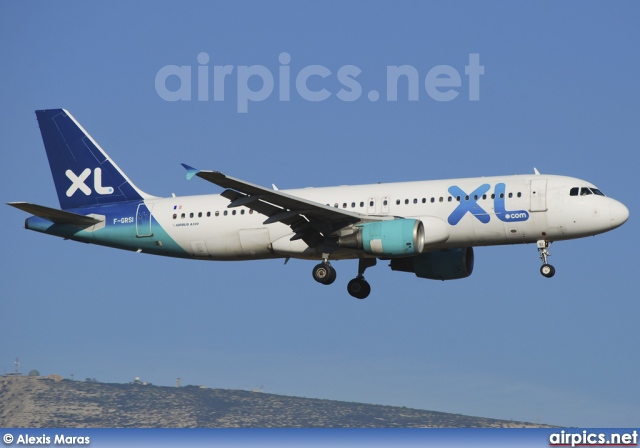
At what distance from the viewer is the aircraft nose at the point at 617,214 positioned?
169ft

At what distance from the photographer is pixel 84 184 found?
60.4 m

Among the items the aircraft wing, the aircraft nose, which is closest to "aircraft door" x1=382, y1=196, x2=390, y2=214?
the aircraft wing

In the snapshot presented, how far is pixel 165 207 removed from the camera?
57.4 meters

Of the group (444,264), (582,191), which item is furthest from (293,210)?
Answer: (582,191)

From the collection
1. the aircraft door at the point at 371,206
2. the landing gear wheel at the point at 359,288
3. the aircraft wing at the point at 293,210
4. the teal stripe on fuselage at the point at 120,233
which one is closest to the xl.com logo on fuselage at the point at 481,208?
the aircraft door at the point at 371,206

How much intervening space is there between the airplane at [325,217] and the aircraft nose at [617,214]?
4cm

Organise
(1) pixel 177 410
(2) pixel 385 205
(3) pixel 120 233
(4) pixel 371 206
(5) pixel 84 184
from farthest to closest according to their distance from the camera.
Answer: (1) pixel 177 410 < (5) pixel 84 184 < (3) pixel 120 233 < (4) pixel 371 206 < (2) pixel 385 205

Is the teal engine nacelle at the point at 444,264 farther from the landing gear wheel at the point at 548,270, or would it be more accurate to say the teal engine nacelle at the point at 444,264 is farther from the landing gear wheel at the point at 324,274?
the landing gear wheel at the point at 548,270

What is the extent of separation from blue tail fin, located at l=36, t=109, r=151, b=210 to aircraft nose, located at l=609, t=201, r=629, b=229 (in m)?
22.6

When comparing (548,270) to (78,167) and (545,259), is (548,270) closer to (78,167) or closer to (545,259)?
(545,259)

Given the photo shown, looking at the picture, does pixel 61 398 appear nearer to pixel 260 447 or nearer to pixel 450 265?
pixel 450 265

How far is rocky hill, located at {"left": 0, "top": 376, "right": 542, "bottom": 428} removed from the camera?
90.0 meters

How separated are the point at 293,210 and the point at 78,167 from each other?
14071mm

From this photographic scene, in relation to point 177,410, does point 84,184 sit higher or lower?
higher
